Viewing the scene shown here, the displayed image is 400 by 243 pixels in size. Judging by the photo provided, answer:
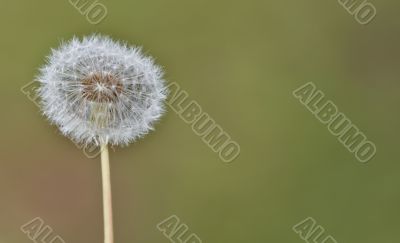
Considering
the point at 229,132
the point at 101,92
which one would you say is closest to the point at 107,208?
the point at 101,92

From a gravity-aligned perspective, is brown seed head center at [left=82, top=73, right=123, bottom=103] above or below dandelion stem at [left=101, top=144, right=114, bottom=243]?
above

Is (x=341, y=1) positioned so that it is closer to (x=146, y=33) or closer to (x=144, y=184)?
(x=146, y=33)

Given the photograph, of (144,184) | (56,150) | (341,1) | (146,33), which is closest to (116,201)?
(144,184)

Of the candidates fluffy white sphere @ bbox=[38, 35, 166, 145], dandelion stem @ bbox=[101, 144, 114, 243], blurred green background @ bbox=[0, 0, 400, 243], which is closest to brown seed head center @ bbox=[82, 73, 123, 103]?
fluffy white sphere @ bbox=[38, 35, 166, 145]

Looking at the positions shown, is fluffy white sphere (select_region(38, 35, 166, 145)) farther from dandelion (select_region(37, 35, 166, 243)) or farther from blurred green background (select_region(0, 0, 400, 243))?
blurred green background (select_region(0, 0, 400, 243))

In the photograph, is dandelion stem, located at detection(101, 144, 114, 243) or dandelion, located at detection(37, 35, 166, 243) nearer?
dandelion stem, located at detection(101, 144, 114, 243)

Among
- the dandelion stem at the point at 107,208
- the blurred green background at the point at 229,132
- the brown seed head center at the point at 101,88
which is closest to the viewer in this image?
the dandelion stem at the point at 107,208

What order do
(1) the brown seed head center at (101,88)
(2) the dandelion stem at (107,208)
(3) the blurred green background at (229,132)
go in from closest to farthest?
1. (2) the dandelion stem at (107,208)
2. (1) the brown seed head center at (101,88)
3. (3) the blurred green background at (229,132)

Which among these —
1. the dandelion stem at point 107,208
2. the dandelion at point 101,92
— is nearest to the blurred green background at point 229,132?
the dandelion at point 101,92

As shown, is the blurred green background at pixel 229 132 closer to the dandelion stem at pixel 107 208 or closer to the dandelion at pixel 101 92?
the dandelion at pixel 101 92

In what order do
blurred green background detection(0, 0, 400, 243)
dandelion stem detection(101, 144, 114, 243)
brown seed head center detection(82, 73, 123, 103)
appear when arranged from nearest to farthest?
dandelion stem detection(101, 144, 114, 243) → brown seed head center detection(82, 73, 123, 103) → blurred green background detection(0, 0, 400, 243)
